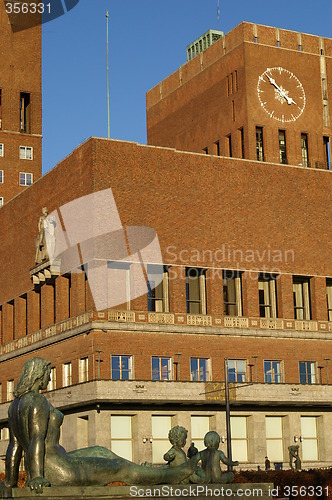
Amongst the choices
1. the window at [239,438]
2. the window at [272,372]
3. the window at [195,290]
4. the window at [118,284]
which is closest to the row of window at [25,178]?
the window at [195,290]

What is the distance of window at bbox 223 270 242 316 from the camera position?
6406 centimetres

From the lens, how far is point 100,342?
2311 inches

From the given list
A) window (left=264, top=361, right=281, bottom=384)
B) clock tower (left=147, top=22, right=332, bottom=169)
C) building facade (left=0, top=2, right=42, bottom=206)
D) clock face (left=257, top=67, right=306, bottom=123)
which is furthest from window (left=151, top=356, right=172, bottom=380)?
building facade (left=0, top=2, right=42, bottom=206)

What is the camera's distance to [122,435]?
58.2 m

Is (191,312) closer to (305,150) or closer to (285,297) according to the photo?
(285,297)

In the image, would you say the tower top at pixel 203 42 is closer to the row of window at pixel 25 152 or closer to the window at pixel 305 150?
the window at pixel 305 150

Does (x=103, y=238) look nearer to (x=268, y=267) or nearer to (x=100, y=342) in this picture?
(x=100, y=342)

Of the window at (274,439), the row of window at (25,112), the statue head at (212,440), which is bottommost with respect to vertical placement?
the statue head at (212,440)

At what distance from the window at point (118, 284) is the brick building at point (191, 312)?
126 millimetres

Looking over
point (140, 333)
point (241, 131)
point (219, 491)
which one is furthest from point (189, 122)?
point (219, 491)

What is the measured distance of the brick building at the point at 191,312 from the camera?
194 ft

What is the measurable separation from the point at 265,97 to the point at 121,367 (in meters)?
28.6

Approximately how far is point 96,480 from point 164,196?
51.3 meters

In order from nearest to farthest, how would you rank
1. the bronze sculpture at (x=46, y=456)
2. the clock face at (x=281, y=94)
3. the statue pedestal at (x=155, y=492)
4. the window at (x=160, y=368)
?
the statue pedestal at (x=155, y=492), the bronze sculpture at (x=46, y=456), the window at (x=160, y=368), the clock face at (x=281, y=94)
